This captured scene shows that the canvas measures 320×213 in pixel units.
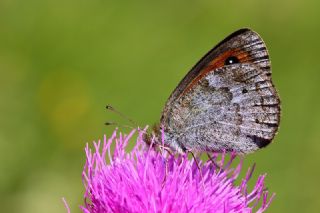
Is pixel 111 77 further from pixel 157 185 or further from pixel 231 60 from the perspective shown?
pixel 157 185

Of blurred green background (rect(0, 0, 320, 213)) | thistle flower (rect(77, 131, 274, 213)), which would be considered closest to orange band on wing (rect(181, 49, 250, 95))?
thistle flower (rect(77, 131, 274, 213))

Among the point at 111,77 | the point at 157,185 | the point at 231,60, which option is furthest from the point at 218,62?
the point at 111,77

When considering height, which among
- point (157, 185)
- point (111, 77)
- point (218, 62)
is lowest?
point (157, 185)

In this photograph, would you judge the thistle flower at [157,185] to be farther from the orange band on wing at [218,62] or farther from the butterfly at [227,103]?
the orange band on wing at [218,62]

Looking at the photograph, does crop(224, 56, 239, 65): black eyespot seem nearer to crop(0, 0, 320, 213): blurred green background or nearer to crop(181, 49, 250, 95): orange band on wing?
crop(181, 49, 250, 95): orange band on wing

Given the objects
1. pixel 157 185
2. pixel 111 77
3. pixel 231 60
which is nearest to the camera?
pixel 157 185

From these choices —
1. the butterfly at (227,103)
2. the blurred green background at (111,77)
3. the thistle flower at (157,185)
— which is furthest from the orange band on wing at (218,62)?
the blurred green background at (111,77)

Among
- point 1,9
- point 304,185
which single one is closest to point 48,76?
point 1,9
